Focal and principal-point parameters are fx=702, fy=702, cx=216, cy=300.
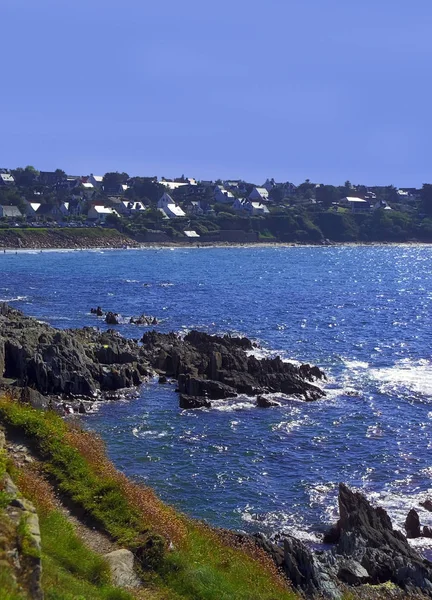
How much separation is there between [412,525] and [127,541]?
12914 millimetres

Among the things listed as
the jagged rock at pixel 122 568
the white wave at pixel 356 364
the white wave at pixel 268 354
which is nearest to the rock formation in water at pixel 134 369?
the white wave at pixel 268 354

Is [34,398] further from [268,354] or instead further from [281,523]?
[268,354]

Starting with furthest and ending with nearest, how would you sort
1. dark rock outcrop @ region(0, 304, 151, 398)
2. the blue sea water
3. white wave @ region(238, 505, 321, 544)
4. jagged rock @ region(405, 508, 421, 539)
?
dark rock outcrop @ region(0, 304, 151, 398) → the blue sea water → jagged rock @ region(405, 508, 421, 539) → white wave @ region(238, 505, 321, 544)

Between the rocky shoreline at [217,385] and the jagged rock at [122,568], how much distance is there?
218 inches

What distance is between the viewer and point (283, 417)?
127 ft

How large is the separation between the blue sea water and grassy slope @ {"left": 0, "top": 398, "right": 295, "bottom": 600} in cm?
661

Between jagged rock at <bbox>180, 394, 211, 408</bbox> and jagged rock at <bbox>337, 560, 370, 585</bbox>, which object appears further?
jagged rock at <bbox>180, 394, 211, 408</bbox>

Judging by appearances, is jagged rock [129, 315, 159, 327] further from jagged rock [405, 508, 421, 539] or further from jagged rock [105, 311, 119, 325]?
jagged rock [405, 508, 421, 539]

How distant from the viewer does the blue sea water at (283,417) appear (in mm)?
28016

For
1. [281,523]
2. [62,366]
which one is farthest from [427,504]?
[62,366]

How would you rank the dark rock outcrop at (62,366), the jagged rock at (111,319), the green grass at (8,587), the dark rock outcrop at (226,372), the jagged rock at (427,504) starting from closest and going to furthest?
the green grass at (8,587) < the jagged rock at (427,504) < the dark rock outcrop at (62,366) < the dark rock outcrop at (226,372) < the jagged rock at (111,319)

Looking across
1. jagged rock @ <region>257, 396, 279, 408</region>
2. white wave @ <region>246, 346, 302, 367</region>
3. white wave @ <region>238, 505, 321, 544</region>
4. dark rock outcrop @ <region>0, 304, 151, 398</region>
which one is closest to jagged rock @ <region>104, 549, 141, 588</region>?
white wave @ <region>238, 505, 321, 544</region>

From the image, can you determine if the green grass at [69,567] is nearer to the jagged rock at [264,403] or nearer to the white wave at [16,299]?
the jagged rock at [264,403]

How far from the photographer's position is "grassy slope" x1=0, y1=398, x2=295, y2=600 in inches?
566
